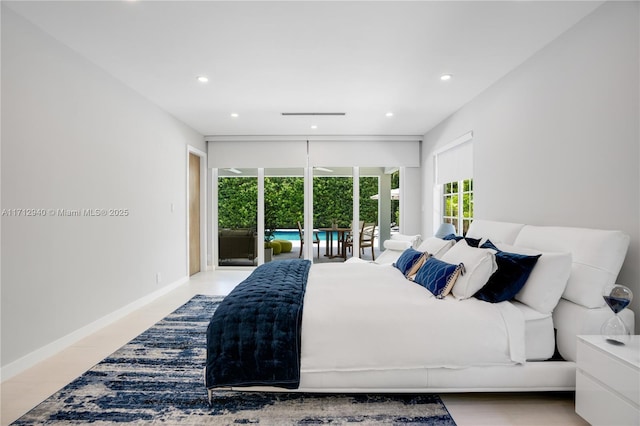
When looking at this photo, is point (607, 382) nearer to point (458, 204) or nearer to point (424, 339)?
point (424, 339)

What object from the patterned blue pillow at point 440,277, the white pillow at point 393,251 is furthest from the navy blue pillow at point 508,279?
the white pillow at point 393,251

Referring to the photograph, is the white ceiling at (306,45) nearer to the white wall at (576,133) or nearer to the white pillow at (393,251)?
the white wall at (576,133)

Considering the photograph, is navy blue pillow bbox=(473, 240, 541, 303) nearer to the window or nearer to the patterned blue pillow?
the patterned blue pillow

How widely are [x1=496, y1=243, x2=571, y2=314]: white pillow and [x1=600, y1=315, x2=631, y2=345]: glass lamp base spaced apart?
31cm

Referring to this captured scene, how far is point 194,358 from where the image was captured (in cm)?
267

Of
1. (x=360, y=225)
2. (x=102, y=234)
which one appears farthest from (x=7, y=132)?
(x=360, y=225)

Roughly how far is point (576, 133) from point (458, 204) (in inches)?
96.8

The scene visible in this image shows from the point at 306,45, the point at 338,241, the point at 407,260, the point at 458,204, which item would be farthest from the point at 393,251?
the point at 306,45

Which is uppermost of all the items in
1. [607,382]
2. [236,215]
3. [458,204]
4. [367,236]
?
[458,204]

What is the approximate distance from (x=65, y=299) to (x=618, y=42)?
15.2ft

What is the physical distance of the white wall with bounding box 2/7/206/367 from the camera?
2434mm

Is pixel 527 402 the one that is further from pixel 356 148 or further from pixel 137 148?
pixel 356 148

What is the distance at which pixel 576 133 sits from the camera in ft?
8.31

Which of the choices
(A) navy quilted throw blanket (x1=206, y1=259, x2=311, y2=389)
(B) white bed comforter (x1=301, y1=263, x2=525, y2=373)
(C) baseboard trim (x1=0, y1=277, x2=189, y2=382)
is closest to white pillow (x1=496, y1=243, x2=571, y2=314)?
(B) white bed comforter (x1=301, y1=263, x2=525, y2=373)
